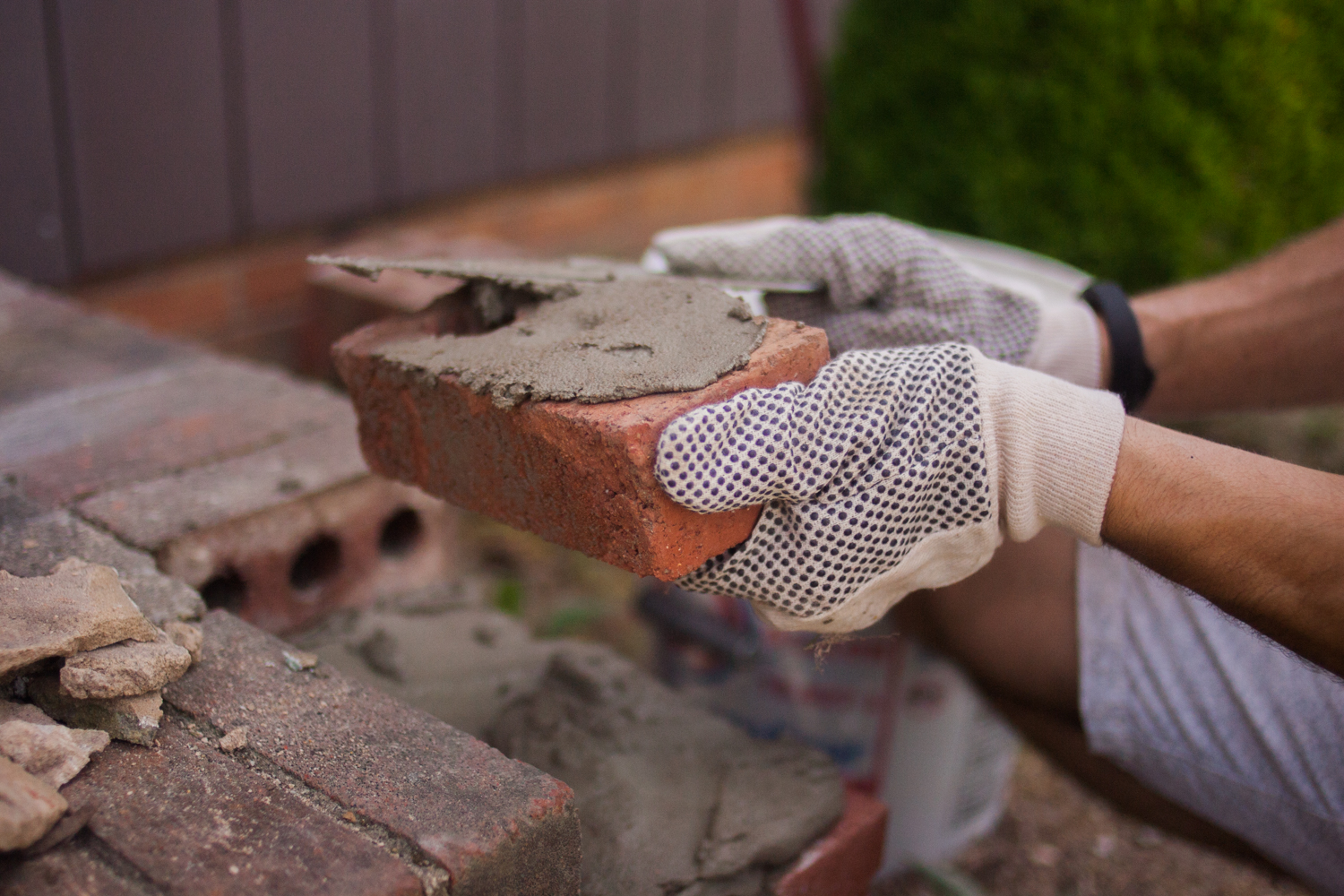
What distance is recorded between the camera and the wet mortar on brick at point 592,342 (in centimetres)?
122

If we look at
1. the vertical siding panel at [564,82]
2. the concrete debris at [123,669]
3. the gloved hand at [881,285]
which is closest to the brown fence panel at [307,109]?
the vertical siding panel at [564,82]

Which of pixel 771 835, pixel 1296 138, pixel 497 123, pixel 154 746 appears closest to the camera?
pixel 154 746

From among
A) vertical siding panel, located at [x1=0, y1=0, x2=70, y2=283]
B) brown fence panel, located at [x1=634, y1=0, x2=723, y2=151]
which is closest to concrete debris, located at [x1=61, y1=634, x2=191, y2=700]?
vertical siding panel, located at [x1=0, y1=0, x2=70, y2=283]

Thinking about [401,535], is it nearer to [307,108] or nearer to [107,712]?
[107,712]

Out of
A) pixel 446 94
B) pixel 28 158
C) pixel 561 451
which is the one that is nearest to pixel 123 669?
pixel 561 451

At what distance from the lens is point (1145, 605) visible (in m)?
1.78

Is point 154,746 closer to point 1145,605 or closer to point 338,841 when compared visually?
point 338,841

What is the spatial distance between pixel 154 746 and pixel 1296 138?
3584 mm

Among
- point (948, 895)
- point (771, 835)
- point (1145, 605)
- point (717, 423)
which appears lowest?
point (948, 895)

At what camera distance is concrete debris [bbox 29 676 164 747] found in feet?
3.84

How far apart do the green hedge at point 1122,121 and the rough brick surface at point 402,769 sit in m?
2.76

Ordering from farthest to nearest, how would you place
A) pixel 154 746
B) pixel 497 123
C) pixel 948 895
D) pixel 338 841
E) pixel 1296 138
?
1. pixel 497 123
2. pixel 1296 138
3. pixel 948 895
4. pixel 154 746
5. pixel 338 841

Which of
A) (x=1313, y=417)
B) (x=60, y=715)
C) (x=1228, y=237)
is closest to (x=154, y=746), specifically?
(x=60, y=715)

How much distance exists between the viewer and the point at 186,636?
4.28ft
